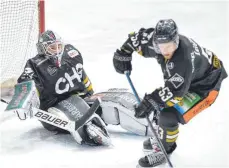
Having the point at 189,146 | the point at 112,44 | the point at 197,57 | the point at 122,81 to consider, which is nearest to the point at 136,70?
the point at 122,81

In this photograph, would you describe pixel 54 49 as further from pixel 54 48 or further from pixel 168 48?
pixel 168 48

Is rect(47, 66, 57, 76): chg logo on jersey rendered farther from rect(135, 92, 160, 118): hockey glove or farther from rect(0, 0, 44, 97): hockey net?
rect(135, 92, 160, 118): hockey glove

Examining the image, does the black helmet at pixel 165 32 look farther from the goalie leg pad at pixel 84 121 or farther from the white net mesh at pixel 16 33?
the white net mesh at pixel 16 33

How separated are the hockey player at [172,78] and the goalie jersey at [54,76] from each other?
1.25 ft

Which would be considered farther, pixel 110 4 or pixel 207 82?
pixel 110 4

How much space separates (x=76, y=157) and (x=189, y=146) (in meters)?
0.68

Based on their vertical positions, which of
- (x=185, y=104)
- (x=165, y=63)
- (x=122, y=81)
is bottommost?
(x=122, y=81)

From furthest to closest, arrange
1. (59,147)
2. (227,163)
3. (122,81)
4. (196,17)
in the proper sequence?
(196,17) < (122,81) < (59,147) < (227,163)

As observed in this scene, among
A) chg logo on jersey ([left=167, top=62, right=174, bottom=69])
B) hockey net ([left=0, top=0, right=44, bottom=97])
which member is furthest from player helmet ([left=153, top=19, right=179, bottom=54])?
hockey net ([left=0, top=0, right=44, bottom=97])

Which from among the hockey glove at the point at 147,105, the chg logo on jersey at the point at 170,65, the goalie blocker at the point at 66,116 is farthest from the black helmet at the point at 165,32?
the goalie blocker at the point at 66,116

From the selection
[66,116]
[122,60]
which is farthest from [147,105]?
[66,116]

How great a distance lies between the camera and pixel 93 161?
3.15 metres

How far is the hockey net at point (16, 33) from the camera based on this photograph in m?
4.09

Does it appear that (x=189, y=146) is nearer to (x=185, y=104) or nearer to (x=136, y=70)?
(x=185, y=104)
